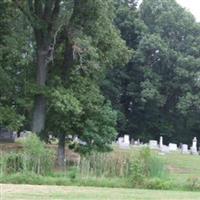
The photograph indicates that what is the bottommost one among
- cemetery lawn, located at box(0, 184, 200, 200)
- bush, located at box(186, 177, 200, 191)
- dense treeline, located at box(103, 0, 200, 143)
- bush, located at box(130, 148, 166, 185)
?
cemetery lawn, located at box(0, 184, 200, 200)

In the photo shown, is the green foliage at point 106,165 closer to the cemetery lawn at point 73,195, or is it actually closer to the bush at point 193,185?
the bush at point 193,185

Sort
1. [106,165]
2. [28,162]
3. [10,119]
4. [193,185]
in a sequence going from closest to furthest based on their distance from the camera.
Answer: [193,185] < [28,162] < [106,165] < [10,119]

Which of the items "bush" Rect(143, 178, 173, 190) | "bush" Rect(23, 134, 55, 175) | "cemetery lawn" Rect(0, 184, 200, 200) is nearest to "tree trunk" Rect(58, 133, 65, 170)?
"bush" Rect(23, 134, 55, 175)

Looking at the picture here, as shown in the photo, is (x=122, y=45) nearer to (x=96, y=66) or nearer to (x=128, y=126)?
(x=96, y=66)

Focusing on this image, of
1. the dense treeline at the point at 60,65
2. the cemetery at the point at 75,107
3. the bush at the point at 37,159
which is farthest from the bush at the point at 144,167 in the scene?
the dense treeline at the point at 60,65

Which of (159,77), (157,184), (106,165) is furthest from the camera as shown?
(159,77)

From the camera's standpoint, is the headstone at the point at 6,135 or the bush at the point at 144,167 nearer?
the bush at the point at 144,167

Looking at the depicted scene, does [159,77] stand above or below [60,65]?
above

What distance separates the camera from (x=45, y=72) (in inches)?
1303

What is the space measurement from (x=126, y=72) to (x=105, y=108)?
33.5 metres

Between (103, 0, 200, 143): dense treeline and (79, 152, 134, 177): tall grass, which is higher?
(103, 0, 200, 143): dense treeline

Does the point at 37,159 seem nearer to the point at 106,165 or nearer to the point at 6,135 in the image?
the point at 106,165

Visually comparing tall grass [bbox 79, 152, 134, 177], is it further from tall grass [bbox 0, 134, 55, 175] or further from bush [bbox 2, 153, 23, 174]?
bush [bbox 2, 153, 23, 174]

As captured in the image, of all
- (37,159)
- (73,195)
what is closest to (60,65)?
(37,159)
